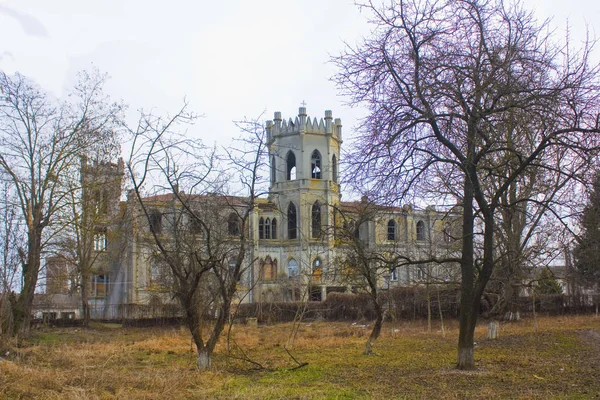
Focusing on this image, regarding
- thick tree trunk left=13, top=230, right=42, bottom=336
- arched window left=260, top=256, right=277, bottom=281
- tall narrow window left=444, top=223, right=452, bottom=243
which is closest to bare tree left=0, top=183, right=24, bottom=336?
thick tree trunk left=13, top=230, right=42, bottom=336

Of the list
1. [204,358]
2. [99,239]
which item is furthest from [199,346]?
[99,239]

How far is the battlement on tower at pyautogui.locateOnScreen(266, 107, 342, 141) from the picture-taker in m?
57.4

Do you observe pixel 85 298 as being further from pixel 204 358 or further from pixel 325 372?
pixel 325 372

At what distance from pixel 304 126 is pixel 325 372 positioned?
143 feet

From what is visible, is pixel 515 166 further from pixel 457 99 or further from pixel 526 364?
pixel 526 364

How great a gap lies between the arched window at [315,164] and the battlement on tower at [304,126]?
6.69 feet

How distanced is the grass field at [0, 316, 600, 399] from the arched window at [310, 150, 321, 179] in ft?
114

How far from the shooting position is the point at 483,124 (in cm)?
1309

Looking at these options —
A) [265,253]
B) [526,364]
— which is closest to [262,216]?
[265,253]

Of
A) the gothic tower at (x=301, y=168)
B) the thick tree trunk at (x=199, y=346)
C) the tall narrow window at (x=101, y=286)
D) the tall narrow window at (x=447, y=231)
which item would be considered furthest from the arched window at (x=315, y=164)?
the thick tree trunk at (x=199, y=346)

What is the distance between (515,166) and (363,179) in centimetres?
367

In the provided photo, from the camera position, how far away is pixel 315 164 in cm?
5800

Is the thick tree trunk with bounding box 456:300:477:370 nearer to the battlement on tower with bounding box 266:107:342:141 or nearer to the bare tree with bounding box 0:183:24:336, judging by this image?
the bare tree with bounding box 0:183:24:336

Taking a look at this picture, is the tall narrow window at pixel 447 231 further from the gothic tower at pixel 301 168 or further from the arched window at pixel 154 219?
the gothic tower at pixel 301 168
